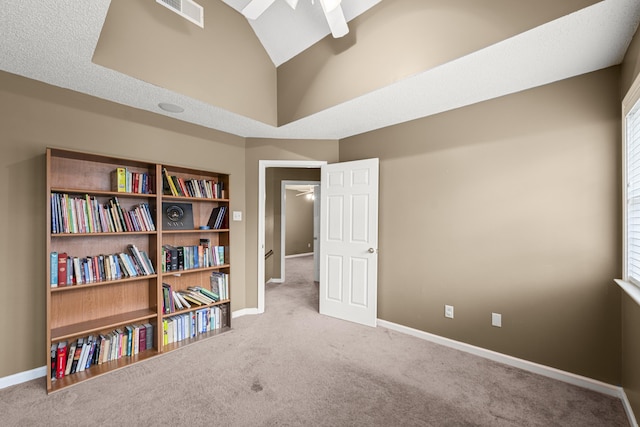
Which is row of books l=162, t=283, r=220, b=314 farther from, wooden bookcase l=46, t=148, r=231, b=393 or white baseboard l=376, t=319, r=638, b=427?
white baseboard l=376, t=319, r=638, b=427

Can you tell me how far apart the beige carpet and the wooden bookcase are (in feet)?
0.91

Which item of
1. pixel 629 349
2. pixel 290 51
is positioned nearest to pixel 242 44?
pixel 290 51

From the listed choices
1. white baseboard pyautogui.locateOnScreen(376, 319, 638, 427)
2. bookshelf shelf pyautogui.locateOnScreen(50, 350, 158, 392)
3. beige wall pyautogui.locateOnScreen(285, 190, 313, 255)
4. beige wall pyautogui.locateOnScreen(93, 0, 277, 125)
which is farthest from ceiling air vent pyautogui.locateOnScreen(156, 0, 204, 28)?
beige wall pyautogui.locateOnScreen(285, 190, 313, 255)

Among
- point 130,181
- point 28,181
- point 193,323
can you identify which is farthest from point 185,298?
point 28,181

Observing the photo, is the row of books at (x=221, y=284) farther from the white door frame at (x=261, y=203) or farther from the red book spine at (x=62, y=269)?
the red book spine at (x=62, y=269)

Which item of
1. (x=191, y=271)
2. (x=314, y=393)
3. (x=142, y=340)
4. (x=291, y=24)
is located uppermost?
(x=291, y=24)

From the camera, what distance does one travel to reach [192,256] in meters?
3.01

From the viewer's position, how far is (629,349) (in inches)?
71.1

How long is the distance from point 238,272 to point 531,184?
3350 mm

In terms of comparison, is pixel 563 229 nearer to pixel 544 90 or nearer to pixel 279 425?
pixel 544 90

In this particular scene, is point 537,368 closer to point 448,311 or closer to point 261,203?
point 448,311

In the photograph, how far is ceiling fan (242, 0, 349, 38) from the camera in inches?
72.4

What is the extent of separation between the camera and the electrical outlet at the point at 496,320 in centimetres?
248

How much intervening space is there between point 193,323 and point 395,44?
10.9ft
